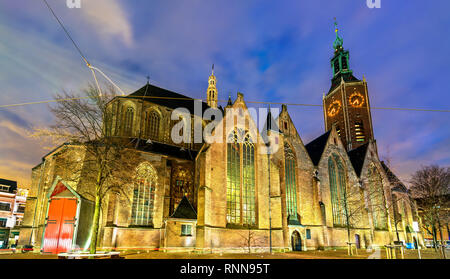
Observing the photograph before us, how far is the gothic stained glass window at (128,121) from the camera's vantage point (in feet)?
106

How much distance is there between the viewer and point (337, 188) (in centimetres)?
3603

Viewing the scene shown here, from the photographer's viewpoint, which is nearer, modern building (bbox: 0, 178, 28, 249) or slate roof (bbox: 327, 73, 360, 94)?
modern building (bbox: 0, 178, 28, 249)

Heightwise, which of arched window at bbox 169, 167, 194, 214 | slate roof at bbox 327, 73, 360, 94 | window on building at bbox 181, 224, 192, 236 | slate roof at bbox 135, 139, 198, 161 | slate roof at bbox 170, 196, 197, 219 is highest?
slate roof at bbox 327, 73, 360, 94

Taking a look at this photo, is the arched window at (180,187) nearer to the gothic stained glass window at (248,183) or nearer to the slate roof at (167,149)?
the slate roof at (167,149)

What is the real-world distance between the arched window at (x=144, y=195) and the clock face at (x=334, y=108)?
46829mm

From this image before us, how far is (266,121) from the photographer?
1223 inches

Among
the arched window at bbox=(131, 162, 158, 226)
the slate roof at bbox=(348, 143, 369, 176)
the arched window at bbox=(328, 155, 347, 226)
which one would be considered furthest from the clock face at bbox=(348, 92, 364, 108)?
the arched window at bbox=(131, 162, 158, 226)

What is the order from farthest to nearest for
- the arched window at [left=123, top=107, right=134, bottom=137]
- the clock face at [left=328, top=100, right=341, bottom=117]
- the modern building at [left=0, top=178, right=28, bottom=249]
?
the clock face at [left=328, top=100, right=341, bottom=117] → the modern building at [left=0, top=178, right=28, bottom=249] → the arched window at [left=123, top=107, right=134, bottom=137]

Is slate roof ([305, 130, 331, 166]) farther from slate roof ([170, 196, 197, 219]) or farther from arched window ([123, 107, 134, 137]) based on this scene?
arched window ([123, 107, 134, 137])

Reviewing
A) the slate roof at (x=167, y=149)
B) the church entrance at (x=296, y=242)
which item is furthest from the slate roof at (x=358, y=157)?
the slate roof at (x=167, y=149)

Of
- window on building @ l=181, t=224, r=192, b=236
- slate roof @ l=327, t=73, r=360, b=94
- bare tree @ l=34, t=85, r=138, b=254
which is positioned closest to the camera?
bare tree @ l=34, t=85, r=138, b=254

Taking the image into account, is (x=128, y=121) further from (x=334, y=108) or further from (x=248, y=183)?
(x=334, y=108)

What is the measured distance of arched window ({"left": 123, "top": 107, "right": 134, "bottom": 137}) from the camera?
32.2 m
